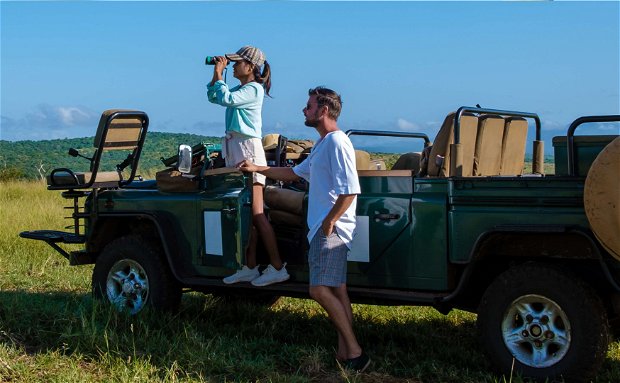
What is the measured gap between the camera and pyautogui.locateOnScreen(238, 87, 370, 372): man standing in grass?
5.98 m

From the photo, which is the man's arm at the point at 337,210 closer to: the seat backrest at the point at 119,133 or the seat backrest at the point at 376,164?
the seat backrest at the point at 376,164

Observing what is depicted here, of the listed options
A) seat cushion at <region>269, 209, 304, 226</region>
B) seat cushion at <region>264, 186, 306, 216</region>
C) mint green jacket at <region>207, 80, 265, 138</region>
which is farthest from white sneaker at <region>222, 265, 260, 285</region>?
mint green jacket at <region>207, 80, 265, 138</region>

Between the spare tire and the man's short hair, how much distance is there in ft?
5.64

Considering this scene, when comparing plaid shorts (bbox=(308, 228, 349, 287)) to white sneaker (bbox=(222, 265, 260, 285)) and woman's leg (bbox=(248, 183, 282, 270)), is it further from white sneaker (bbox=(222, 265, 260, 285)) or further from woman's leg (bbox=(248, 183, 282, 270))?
white sneaker (bbox=(222, 265, 260, 285))

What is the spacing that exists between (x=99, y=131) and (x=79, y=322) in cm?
172

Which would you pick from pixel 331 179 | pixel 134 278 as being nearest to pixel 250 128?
pixel 331 179

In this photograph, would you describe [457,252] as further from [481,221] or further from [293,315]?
[293,315]

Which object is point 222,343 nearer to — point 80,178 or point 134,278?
point 134,278

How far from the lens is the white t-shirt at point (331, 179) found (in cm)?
595

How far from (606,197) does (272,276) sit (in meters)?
2.54

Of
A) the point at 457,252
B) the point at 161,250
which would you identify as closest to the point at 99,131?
the point at 161,250

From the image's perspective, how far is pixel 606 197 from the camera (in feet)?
17.3

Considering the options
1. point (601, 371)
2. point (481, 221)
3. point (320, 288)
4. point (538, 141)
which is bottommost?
point (601, 371)

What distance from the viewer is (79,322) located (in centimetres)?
707
